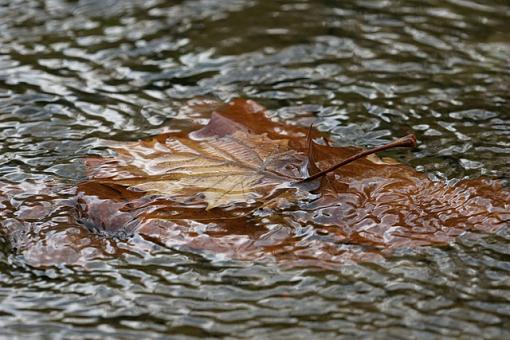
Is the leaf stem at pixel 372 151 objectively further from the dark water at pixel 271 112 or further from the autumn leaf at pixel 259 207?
the dark water at pixel 271 112

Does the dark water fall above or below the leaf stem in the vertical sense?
below

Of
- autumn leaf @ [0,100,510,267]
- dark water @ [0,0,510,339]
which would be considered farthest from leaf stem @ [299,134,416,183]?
dark water @ [0,0,510,339]

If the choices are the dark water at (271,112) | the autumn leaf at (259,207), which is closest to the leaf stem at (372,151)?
the autumn leaf at (259,207)

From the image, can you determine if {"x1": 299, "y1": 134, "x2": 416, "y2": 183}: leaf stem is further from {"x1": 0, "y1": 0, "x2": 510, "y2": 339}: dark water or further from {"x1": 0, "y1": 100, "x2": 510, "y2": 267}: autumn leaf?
{"x1": 0, "y1": 0, "x2": 510, "y2": 339}: dark water

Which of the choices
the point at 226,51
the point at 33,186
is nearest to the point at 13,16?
the point at 226,51

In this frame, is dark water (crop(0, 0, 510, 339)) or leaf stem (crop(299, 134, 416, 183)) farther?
leaf stem (crop(299, 134, 416, 183))

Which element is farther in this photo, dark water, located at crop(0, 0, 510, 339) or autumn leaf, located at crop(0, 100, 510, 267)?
autumn leaf, located at crop(0, 100, 510, 267)

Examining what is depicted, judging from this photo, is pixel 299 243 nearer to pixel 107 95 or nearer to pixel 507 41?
pixel 107 95

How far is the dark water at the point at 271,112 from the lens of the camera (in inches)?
96.8

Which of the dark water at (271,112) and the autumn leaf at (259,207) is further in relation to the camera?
the autumn leaf at (259,207)

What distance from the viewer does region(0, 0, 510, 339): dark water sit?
96.8 inches

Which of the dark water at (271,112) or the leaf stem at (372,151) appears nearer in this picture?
the dark water at (271,112)

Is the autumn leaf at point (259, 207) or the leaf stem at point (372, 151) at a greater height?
the leaf stem at point (372, 151)

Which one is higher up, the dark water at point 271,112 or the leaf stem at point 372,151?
the leaf stem at point 372,151
